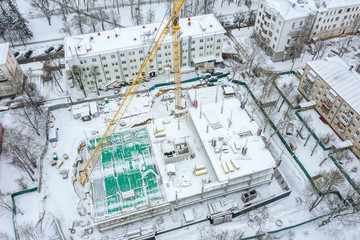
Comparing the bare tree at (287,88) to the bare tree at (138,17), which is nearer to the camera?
the bare tree at (287,88)

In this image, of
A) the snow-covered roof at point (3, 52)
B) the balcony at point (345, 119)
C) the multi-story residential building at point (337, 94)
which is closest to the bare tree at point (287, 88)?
the multi-story residential building at point (337, 94)

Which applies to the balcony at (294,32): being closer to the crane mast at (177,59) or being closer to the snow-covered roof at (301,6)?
the snow-covered roof at (301,6)

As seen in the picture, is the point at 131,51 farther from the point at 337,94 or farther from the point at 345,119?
the point at 345,119

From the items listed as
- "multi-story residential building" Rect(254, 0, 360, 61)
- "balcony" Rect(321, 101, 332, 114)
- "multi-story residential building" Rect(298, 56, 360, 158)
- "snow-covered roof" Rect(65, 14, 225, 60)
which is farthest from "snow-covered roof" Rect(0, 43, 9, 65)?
"balcony" Rect(321, 101, 332, 114)

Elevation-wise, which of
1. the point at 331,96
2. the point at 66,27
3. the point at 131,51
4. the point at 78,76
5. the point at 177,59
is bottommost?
the point at 331,96

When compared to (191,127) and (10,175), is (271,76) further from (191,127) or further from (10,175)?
(10,175)

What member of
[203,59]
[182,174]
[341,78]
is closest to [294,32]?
[341,78]
